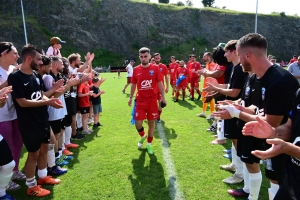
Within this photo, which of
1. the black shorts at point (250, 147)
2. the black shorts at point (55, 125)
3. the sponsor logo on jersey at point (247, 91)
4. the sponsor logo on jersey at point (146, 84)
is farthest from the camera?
the sponsor logo on jersey at point (146, 84)

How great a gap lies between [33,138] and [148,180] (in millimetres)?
2116

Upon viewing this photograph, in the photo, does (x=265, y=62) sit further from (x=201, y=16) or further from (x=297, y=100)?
(x=201, y=16)

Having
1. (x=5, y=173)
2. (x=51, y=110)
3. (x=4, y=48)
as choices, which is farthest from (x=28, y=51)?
(x=5, y=173)

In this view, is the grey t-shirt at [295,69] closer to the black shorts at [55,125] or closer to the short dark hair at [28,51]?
the black shorts at [55,125]

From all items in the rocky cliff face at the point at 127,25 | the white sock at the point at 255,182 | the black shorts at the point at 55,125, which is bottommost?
the white sock at the point at 255,182

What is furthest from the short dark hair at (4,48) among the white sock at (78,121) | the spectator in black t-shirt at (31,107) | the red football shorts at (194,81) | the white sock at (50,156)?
the red football shorts at (194,81)

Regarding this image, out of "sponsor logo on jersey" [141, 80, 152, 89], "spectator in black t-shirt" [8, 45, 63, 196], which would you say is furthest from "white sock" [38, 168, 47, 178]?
"sponsor logo on jersey" [141, 80, 152, 89]

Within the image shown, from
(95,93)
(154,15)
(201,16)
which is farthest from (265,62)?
(201,16)

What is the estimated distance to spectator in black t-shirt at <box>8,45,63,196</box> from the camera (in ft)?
11.5

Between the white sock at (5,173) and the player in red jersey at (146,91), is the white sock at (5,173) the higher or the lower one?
the lower one

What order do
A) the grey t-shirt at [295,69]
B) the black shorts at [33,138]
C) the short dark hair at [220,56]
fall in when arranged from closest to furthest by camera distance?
the black shorts at [33,138], the short dark hair at [220,56], the grey t-shirt at [295,69]

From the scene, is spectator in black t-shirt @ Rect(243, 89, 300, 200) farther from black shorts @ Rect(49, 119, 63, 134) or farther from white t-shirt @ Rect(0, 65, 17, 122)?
white t-shirt @ Rect(0, 65, 17, 122)

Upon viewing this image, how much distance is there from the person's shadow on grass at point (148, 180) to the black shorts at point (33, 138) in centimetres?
173

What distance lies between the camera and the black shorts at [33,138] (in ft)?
11.9
